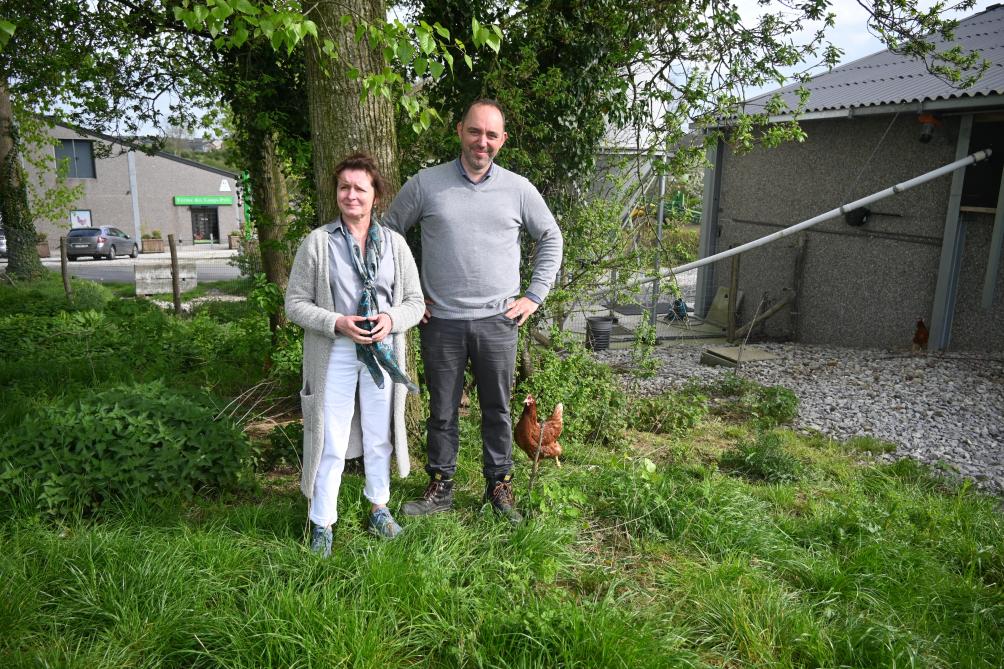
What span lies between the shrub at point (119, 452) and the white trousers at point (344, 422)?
2.73 feet

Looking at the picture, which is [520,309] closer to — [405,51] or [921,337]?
[405,51]

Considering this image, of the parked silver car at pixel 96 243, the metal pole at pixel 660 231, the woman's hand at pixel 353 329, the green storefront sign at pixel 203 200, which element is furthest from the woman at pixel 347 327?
the green storefront sign at pixel 203 200

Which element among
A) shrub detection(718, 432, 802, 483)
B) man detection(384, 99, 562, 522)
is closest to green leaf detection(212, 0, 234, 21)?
man detection(384, 99, 562, 522)

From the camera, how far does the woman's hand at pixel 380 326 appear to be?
295 centimetres

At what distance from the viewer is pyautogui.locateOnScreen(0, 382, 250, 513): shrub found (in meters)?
3.29

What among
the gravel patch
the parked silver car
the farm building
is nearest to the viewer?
the gravel patch

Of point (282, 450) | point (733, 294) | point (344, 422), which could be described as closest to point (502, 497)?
point (344, 422)

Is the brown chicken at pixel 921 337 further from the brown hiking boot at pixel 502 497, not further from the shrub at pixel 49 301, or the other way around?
the shrub at pixel 49 301

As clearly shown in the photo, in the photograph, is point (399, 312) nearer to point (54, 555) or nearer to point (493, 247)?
point (493, 247)

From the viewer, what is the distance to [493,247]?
10.8 ft

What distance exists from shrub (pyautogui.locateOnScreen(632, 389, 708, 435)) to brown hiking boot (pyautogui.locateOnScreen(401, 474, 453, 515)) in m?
2.40

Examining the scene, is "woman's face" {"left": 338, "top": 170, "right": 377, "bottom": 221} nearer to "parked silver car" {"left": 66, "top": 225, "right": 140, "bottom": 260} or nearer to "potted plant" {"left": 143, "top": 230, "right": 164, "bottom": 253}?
"parked silver car" {"left": 66, "top": 225, "right": 140, "bottom": 260}

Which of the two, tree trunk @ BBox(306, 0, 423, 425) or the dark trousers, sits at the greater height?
tree trunk @ BBox(306, 0, 423, 425)

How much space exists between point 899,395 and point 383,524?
222 inches
